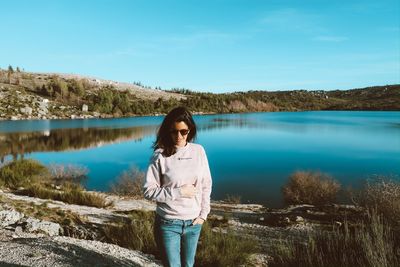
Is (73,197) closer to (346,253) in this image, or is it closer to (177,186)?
(346,253)

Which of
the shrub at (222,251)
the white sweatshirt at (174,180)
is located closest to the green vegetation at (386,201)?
the shrub at (222,251)

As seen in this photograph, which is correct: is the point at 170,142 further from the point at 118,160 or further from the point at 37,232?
the point at 118,160

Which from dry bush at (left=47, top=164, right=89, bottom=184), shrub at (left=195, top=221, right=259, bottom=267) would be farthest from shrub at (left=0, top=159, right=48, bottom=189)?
shrub at (left=195, top=221, right=259, bottom=267)

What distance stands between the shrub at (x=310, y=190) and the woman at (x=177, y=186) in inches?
480

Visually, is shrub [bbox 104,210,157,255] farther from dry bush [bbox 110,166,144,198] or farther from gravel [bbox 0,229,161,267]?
dry bush [bbox 110,166,144,198]

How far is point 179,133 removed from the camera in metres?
3.22

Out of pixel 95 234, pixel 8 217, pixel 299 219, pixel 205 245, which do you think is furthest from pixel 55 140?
pixel 205 245

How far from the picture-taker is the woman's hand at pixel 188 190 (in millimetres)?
3113

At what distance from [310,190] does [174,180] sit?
1269 centimetres

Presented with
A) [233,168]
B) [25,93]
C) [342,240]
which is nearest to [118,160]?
[233,168]

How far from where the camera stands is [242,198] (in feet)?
52.0

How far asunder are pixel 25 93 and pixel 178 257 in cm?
8186

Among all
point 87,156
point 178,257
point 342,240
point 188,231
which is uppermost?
point 188,231

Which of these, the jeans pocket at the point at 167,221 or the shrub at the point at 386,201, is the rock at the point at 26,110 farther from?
the jeans pocket at the point at 167,221
